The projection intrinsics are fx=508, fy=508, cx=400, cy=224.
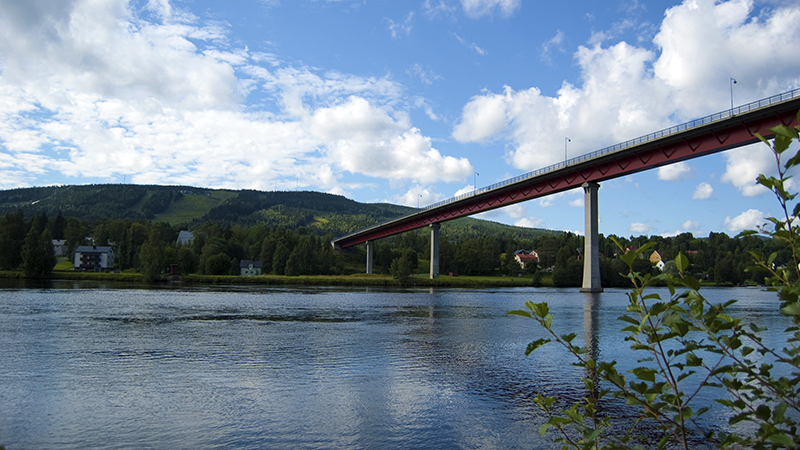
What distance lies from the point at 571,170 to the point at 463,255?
82450 millimetres

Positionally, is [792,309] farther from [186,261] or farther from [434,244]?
[186,261]

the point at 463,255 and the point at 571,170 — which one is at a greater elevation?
the point at 571,170

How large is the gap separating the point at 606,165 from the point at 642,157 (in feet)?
22.6

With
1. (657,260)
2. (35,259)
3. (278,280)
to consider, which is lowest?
(278,280)

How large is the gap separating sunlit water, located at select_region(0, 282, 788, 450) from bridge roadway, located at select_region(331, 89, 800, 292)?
986 inches

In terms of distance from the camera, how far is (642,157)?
6862cm

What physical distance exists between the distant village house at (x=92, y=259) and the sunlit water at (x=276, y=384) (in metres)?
138

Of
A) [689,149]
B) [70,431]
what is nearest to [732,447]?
[70,431]

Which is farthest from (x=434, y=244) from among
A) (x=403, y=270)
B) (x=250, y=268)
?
(x=250, y=268)

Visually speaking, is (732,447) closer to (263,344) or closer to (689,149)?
(263,344)

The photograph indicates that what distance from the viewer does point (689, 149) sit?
61.3 m

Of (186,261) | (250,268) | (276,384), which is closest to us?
(276,384)

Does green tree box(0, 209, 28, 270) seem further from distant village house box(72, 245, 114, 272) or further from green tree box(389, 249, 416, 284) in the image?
green tree box(389, 249, 416, 284)

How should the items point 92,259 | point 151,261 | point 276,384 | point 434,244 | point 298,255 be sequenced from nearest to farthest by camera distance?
point 276,384 < point 151,261 < point 434,244 < point 298,255 < point 92,259
